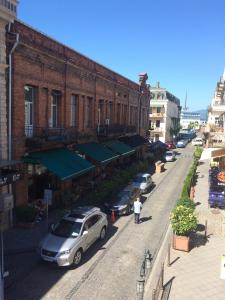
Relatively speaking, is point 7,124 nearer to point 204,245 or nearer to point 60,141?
point 60,141

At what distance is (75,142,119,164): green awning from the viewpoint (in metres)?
27.4

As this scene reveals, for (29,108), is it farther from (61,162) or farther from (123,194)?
(123,194)

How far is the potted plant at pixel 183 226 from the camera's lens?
16.3 m

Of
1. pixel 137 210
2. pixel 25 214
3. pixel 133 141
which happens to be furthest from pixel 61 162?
pixel 133 141

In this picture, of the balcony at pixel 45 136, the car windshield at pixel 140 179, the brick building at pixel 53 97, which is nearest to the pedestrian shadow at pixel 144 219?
the brick building at pixel 53 97

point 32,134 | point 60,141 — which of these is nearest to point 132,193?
point 60,141

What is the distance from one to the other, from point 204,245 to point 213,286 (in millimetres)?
→ 4255

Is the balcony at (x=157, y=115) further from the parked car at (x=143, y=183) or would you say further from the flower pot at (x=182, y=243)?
the flower pot at (x=182, y=243)

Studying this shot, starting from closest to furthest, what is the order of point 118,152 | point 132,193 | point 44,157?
point 44,157
point 132,193
point 118,152

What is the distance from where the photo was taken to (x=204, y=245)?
17156mm

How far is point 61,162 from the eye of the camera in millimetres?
22203

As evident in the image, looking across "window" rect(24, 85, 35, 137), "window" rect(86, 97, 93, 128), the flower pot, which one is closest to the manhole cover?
the flower pot

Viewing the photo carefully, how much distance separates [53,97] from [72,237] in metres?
12.5

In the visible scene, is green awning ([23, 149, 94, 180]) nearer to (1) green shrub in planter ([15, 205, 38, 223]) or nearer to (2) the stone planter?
(1) green shrub in planter ([15, 205, 38, 223])
